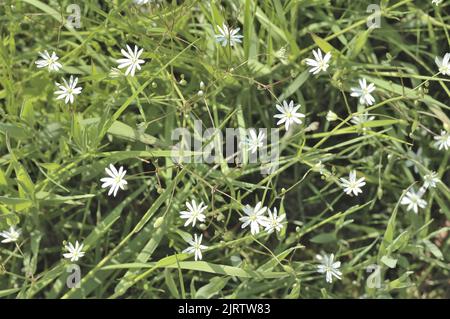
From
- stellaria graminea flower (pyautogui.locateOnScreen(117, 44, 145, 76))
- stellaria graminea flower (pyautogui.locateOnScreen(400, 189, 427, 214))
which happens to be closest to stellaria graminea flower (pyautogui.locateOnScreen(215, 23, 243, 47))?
stellaria graminea flower (pyautogui.locateOnScreen(117, 44, 145, 76))

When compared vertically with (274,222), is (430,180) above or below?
above

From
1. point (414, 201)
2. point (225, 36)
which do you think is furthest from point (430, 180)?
point (225, 36)

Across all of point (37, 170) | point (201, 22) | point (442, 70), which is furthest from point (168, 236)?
point (442, 70)

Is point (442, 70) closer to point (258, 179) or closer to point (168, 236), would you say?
point (258, 179)

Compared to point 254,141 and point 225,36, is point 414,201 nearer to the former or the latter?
point 254,141

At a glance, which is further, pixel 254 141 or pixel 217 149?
pixel 217 149

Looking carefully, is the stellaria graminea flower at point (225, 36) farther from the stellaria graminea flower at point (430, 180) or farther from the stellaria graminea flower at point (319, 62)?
the stellaria graminea flower at point (430, 180)

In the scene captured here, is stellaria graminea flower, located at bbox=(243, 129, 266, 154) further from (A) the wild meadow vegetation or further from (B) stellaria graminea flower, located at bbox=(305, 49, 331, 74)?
(B) stellaria graminea flower, located at bbox=(305, 49, 331, 74)

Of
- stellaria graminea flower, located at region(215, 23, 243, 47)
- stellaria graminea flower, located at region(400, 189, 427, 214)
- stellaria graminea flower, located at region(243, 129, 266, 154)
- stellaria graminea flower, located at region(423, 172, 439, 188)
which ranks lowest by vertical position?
stellaria graminea flower, located at region(400, 189, 427, 214)

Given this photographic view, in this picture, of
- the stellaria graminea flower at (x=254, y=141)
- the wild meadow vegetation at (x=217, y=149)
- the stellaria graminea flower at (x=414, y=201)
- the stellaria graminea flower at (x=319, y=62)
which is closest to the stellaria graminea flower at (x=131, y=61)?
the wild meadow vegetation at (x=217, y=149)
